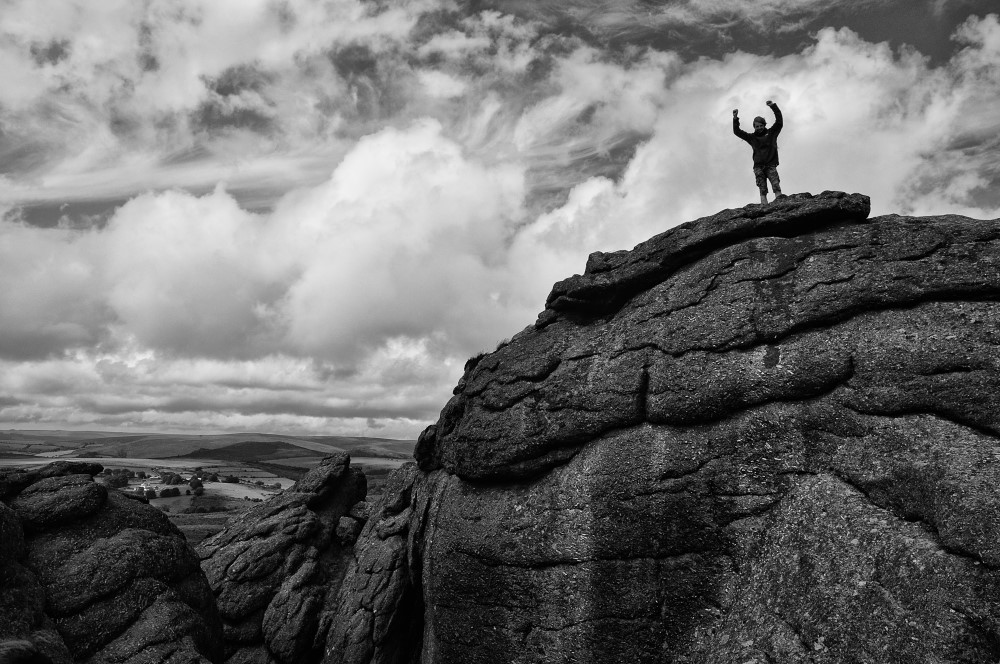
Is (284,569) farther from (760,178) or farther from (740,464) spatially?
(760,178)

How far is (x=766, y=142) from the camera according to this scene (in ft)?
102

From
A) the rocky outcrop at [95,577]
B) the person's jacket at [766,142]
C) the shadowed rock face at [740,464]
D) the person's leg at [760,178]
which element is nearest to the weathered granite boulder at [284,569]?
the shadowed rock face at [740,464]

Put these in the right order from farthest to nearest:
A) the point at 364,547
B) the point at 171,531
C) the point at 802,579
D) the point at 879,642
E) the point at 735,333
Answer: the point at 364,547 < the point at 171,531 < the point at 735,333 < the point at 802,579 < the point at 879,642

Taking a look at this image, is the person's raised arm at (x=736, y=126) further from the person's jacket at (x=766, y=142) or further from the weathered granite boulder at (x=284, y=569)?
the weathered granite boulder at (x=284, y=569)

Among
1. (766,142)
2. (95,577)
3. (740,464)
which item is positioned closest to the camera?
(740,464)

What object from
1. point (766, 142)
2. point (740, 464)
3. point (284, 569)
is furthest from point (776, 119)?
point (284, 569)

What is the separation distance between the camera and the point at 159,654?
25.4 meters

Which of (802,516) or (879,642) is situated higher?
(802,516)

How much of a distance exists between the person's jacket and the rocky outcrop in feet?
119

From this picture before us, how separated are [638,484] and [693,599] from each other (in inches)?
179

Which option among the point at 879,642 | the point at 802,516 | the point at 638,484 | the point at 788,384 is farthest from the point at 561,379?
the point at 879,642

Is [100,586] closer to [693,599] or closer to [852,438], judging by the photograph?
[693,599]

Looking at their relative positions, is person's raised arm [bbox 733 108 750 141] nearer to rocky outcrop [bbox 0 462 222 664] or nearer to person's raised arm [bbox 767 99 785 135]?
person's raised arm [bbox 767 99 785 135]

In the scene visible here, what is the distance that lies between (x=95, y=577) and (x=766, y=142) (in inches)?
1522
